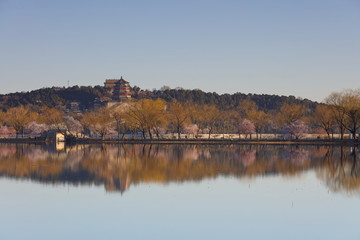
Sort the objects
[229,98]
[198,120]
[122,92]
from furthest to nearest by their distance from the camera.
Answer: [229,98] < [122,92] < [198,120]

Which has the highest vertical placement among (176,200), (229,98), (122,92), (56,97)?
(122,92)

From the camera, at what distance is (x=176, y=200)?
23578 mm

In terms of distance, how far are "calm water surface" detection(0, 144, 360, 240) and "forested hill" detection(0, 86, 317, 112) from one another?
10985 cm

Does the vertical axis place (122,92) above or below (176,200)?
above

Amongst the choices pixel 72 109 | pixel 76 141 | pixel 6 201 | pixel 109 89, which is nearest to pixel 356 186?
pixel 6 201

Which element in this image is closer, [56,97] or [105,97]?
[105,97]

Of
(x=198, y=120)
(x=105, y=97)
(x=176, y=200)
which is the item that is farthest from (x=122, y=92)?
(x=176, y=200)

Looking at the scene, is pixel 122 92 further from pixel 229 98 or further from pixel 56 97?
pixel 56 97

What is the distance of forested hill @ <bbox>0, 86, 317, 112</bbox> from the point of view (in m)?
156

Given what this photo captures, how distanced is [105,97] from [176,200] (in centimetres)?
14422

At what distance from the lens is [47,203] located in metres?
23.1

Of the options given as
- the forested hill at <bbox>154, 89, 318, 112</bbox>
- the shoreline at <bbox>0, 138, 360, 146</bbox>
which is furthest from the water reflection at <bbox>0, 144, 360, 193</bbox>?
the forested hill at <bbox>154, 89, 318, 112</bbox>

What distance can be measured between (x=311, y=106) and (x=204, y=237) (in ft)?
455

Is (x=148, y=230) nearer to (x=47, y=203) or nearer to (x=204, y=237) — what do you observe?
(x=204, y=237)
